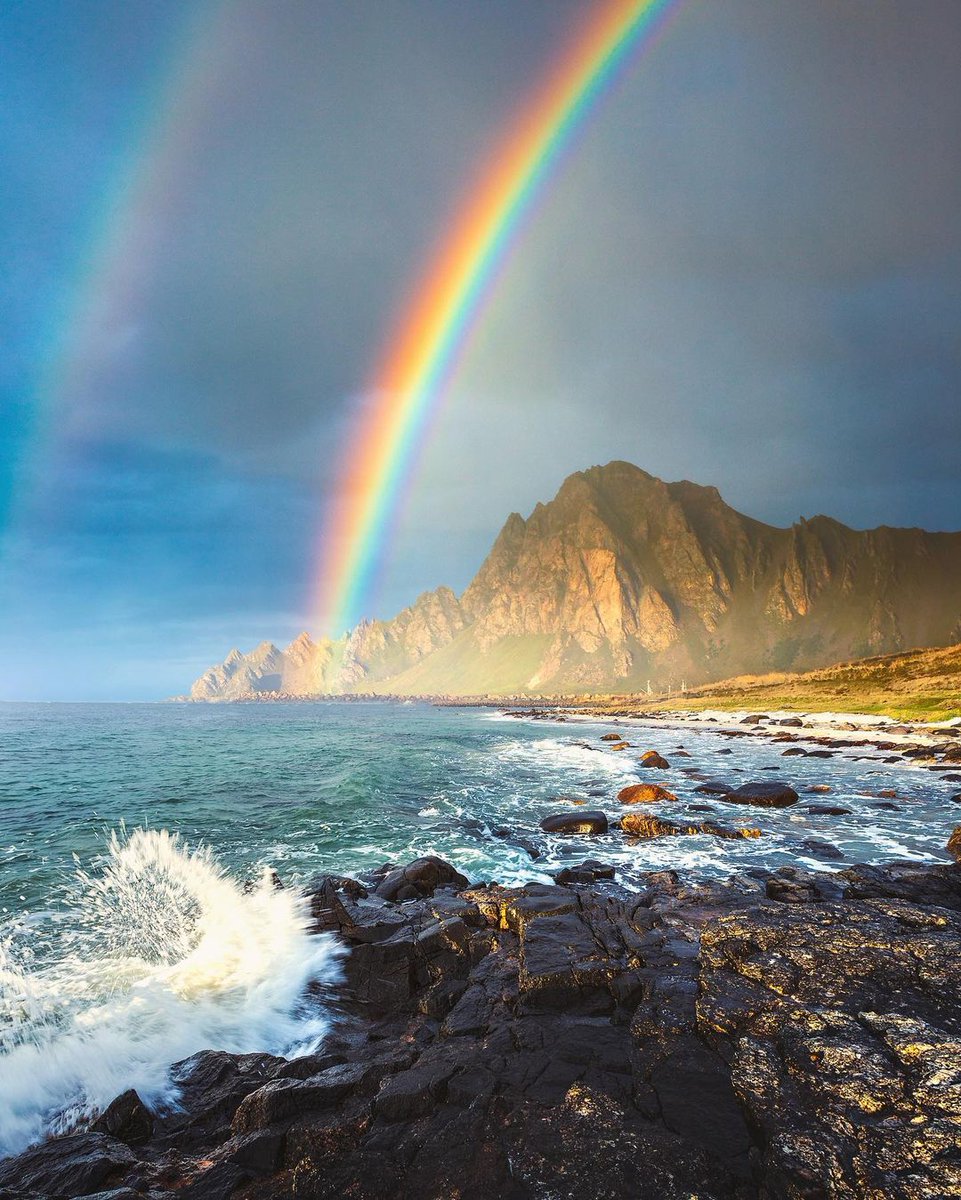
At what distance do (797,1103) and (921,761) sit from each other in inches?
1763

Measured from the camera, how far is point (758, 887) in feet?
47.6

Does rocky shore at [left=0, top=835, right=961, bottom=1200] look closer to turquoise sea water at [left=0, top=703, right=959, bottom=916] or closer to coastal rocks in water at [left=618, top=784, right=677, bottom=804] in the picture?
turquoise sea water at [left=0, top=703, right=959, bottom=916]

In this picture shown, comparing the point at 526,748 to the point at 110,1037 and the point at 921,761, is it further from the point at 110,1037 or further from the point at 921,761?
the point at 110,1037

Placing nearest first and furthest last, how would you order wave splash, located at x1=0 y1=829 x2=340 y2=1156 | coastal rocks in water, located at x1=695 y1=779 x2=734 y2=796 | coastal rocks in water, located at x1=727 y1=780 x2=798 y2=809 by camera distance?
wave splash, located at x1=0 y1=829 x2=340 y2=1156
coastal rocks in water, located at x1=727 y1=780 x2=798 y2=809
coastal rocks in water, located at x1=695 y1=779 x2=734 y2=796

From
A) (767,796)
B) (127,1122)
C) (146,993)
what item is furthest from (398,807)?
(127,1122)

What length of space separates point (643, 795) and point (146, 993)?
78.3 feet

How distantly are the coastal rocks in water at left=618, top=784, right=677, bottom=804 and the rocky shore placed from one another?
1934 centimetres

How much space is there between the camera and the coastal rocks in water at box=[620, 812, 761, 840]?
73.7 ft

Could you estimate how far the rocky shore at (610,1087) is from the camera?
5020 millimetres

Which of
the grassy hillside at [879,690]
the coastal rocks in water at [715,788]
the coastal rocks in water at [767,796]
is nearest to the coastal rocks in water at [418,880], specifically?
the coastal rocks in water at [767,796]

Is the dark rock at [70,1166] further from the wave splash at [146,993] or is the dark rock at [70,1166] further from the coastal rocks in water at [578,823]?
the coastal rocks in water at [578,823]

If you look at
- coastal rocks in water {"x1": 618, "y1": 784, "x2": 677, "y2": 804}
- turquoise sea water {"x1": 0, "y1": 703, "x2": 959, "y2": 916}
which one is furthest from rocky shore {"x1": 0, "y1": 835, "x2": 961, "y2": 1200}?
coastal rocks in water {"x1": 618, "y1": 784, "x2": 677, "y2": 804}

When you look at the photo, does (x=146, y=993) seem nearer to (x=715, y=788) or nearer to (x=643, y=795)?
(x=643, y=795)

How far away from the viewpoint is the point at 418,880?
1662 cm
